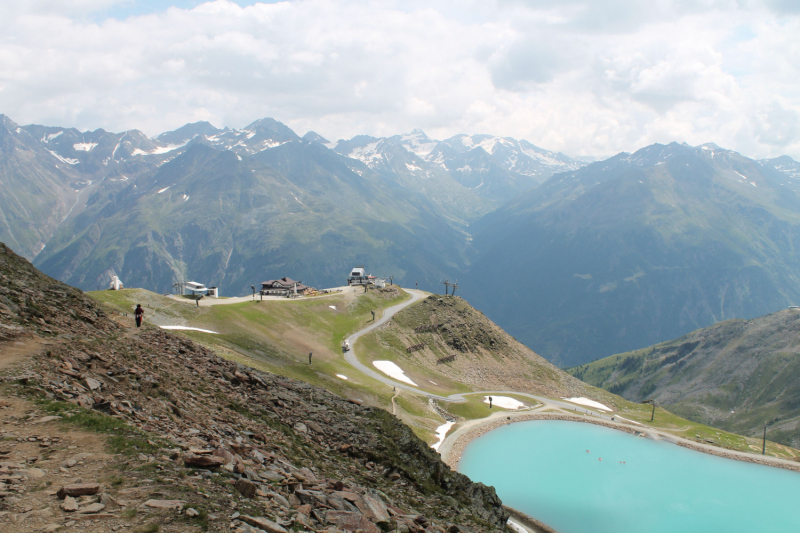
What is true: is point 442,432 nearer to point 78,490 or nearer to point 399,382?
point 399,382

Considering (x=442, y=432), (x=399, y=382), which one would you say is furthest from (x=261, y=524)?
(x=399, y=382)

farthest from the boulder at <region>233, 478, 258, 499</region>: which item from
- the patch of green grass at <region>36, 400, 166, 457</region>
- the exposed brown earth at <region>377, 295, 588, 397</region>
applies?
the exposed brown earth at <region>377, 295, 588, 397</region>

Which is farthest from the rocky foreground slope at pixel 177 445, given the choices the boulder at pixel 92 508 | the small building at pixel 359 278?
the small building at pixel 359 278

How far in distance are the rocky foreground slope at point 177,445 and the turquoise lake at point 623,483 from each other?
26.6 m

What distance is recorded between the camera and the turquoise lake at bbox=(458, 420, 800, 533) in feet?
182

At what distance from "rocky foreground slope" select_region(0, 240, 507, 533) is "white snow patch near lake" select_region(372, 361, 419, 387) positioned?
54.5 metres

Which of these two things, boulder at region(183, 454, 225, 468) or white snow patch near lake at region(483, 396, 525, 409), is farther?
white snow patch near lake at region(483, 396, 525, 409)

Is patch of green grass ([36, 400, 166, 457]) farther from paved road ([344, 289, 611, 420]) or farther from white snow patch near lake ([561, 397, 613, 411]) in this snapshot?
white snow patch near lake ([561, 397, 613, 411])

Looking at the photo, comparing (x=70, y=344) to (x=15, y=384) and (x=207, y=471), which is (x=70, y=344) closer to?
(x=15, y=384)

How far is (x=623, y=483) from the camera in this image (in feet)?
214

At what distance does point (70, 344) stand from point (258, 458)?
13456mm

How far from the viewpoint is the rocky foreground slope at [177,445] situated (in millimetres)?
15945

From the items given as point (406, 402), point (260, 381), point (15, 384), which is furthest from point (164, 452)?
point (406, 402)

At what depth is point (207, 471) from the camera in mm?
19453
